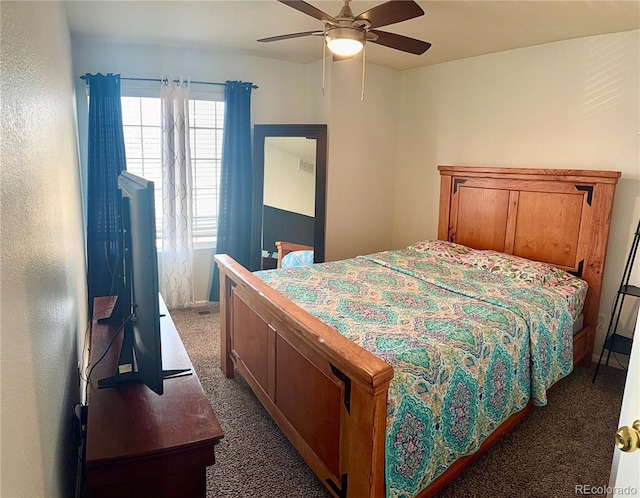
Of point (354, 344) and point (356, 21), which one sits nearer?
point (354, 344)

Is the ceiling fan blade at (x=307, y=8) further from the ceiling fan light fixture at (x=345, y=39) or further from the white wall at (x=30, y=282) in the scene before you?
the white wall at (x=30, y=282)

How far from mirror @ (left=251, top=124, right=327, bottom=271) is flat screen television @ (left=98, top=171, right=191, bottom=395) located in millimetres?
2674

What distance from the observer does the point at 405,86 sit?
15.3ft

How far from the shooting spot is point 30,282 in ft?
3.34

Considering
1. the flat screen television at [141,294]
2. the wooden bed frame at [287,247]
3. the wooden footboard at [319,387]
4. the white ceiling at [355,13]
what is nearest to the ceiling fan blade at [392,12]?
the white ceiling at [355,13]

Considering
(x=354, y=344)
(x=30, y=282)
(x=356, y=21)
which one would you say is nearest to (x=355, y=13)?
(x=356, y=21)

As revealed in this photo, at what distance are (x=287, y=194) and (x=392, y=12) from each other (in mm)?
2528

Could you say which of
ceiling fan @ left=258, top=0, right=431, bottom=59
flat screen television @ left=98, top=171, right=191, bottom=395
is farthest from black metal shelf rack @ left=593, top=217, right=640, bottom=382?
flat screen television @ left=98, top=171, right=191, bottom=395

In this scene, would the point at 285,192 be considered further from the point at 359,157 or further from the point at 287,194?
the point at 359,157

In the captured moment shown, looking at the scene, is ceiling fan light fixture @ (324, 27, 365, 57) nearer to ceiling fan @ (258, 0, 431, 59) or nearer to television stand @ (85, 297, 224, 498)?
ceiling fan @ (258, 0, 431, 59)

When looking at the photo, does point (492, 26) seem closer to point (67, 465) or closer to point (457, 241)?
point (457, 241)

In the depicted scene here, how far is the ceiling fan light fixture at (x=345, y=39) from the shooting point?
2.25 meters

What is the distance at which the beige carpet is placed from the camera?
2107mm

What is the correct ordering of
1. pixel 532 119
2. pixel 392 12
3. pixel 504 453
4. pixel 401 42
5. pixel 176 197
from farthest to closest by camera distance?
pixel 176 197
pixel 532 119
pixel 401 42
pixel 504 453
pixel 392 12
